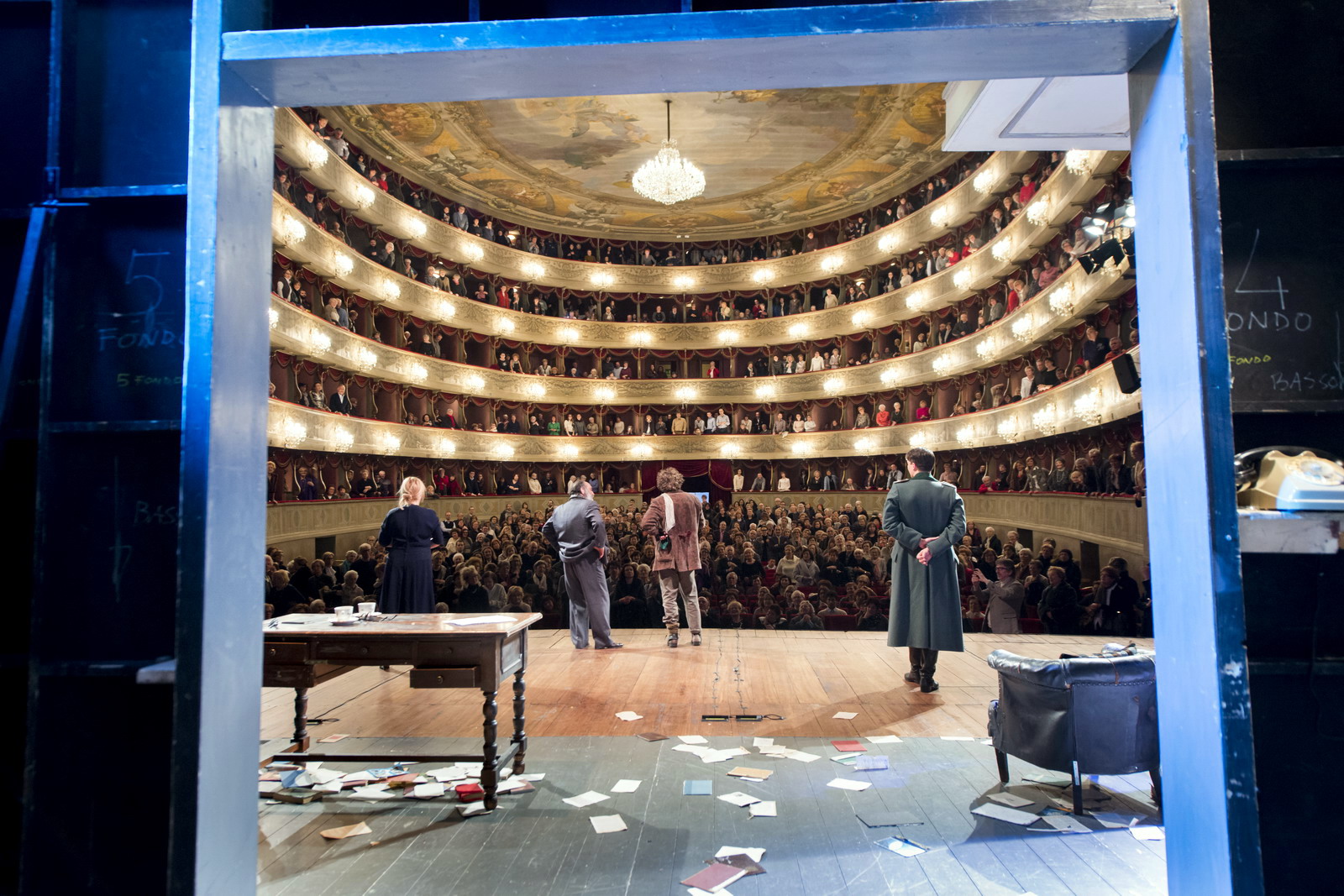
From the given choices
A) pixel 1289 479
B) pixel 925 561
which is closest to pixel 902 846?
pixel 1289 479

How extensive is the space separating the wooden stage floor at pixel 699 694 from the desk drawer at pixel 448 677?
1.32 meters

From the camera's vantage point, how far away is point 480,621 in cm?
436

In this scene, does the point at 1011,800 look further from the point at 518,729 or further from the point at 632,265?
the point at 632,265

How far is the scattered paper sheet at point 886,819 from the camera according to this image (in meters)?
3.61

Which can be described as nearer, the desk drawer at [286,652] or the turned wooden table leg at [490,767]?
the turned wooden table leg at [490,767]

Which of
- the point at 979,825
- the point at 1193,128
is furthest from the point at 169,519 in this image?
the point at 979,825

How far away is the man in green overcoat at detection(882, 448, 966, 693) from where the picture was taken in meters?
5.69

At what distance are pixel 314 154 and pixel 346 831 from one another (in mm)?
12631

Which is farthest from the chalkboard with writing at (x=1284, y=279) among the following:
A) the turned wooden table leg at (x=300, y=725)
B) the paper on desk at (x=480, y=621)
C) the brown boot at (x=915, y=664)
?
the turned wooden table leg at (x=300, y=725)

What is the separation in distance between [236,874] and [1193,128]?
3.36 m

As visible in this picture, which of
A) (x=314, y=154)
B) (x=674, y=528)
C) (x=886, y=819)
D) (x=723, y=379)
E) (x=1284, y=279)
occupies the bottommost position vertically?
(x=886, y=819)

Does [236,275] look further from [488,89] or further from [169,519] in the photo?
[488,89]

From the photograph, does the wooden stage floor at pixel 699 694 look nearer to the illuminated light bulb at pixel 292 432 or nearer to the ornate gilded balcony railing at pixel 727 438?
the ornate gilded balcony railing at pixel 727 438

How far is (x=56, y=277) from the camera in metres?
2.26
